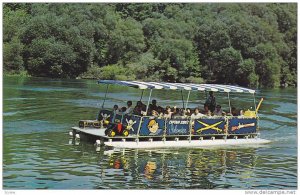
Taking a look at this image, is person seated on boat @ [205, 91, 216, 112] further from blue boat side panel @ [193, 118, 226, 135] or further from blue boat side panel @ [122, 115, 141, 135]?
blue boat side panel @ [122, 115, 141, 135]

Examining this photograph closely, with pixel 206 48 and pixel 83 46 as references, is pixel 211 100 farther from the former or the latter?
pixel 206 48

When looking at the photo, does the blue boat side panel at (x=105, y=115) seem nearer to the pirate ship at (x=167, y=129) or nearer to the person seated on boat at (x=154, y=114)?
the pirate ship at (x=167, y=129)

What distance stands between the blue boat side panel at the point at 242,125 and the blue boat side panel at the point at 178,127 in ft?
6.99

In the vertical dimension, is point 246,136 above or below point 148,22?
below

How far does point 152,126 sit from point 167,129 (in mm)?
671

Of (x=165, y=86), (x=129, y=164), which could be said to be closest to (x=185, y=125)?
(x=165, y=86)

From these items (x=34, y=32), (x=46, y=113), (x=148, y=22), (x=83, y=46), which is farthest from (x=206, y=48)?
(x=46, y=113)

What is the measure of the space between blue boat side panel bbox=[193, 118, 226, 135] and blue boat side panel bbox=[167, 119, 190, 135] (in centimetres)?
39

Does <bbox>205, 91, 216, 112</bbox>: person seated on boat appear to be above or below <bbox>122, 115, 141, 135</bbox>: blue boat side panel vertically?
above

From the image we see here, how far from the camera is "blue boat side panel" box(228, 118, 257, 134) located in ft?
78.2

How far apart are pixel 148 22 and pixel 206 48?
9187mm

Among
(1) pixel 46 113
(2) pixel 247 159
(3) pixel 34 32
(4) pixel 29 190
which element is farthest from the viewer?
(3) pixel 34 32

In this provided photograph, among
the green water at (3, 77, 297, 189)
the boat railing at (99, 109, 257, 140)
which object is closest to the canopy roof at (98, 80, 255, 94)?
the boat railing at (99, 109, 257, 140)

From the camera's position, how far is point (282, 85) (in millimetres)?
84562
